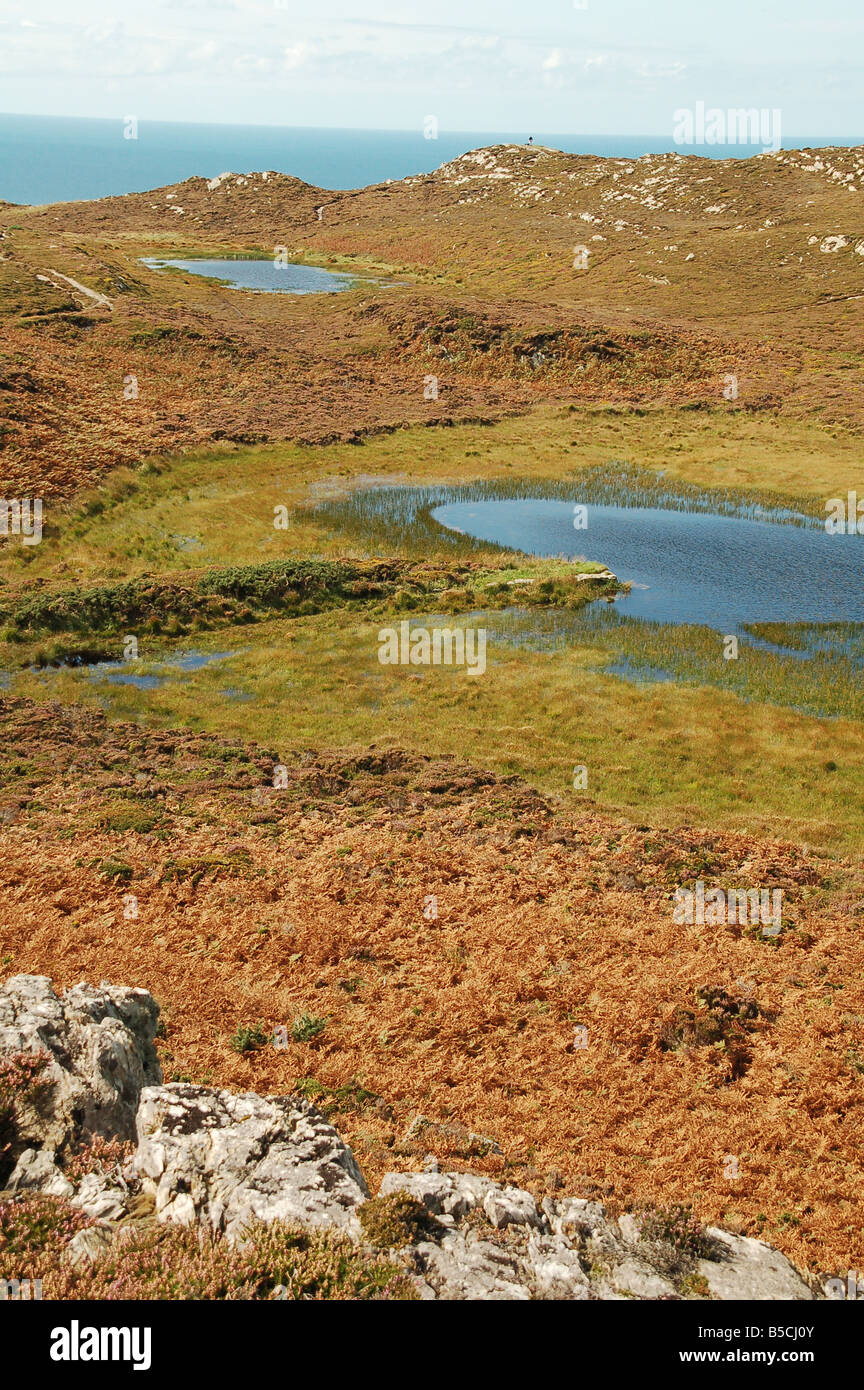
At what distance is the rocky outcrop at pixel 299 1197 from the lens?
11797mm

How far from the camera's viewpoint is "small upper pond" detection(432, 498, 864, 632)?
47062mm

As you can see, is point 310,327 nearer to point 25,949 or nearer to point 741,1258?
point 25,949

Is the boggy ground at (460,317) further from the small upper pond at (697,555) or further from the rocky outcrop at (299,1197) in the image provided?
the rocky outcrop at (299,1197)

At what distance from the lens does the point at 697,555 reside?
54844 millimetres

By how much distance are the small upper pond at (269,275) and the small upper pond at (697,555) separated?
77.7 m

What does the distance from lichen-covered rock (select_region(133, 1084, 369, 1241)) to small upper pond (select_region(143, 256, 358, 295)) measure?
4929 inches

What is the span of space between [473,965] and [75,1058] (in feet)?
34.9

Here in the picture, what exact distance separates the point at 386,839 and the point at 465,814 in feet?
10.4

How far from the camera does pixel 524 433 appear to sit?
8106 cm
